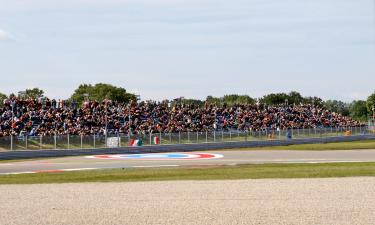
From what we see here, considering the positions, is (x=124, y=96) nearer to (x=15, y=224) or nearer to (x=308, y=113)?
(x=308, y=113)

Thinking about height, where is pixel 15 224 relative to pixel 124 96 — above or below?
below

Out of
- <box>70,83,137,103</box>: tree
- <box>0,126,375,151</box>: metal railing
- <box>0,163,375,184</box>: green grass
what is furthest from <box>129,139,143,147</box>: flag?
<box>70,83,137,103</box>: tree

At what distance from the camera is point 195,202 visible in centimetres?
1816

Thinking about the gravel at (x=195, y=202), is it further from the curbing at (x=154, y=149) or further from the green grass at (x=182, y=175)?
the curbing at (x=154, y=149)

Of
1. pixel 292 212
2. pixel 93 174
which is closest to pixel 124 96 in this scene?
pixel 93 174

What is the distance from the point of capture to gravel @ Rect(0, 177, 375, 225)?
15242mm

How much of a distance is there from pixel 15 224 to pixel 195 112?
2450 inches

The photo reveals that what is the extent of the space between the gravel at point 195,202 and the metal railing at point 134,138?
25693 mm

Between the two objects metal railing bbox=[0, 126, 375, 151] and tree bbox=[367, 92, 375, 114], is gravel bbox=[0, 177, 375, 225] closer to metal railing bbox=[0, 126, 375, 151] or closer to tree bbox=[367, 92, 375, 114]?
metal railing bbox=[0, 126, 375, 151]

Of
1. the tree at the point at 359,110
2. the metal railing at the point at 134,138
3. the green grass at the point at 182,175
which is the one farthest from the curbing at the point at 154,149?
the tree at the point at 359,110

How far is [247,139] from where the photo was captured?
6825cm

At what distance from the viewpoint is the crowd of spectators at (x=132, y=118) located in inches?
2237

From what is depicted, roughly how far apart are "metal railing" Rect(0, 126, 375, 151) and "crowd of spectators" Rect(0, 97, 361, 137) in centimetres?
294

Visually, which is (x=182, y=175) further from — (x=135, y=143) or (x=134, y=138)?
(x=134, y=138)
